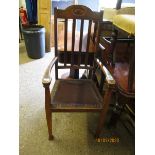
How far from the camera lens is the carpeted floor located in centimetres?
142

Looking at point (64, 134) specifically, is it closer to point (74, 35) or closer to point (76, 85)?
point (76, 85)

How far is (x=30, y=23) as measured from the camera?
3.49 m

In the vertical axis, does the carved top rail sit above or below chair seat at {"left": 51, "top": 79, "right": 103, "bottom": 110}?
above

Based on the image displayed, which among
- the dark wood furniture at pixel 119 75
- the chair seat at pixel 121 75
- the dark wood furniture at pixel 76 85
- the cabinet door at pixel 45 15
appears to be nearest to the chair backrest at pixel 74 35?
the dark wood furniture at pixel 76 85

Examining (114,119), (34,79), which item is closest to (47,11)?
(34,79)

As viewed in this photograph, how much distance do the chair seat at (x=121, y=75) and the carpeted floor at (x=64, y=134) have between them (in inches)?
21.3

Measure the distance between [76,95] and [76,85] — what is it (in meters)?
0.17

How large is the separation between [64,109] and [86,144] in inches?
16.6

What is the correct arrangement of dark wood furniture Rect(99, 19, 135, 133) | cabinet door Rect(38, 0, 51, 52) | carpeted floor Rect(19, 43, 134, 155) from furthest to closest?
cabinet door Rect(38, 0, 51, 52) < carpeted floor Rect(19, 43, 134, 155) < dark wood furniture Rect(99, 19, 135, 133)

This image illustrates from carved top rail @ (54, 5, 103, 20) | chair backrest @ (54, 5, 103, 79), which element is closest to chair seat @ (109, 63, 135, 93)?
chair backrest @ (54, 5, 103, 79)

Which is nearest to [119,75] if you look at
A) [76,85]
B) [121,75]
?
[121,75]

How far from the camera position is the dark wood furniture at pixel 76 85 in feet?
4.23

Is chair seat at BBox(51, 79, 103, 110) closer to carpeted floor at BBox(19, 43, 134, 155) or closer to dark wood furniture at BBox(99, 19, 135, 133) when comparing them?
dark wood furniture at BBox(99, 19, 135, 133)
